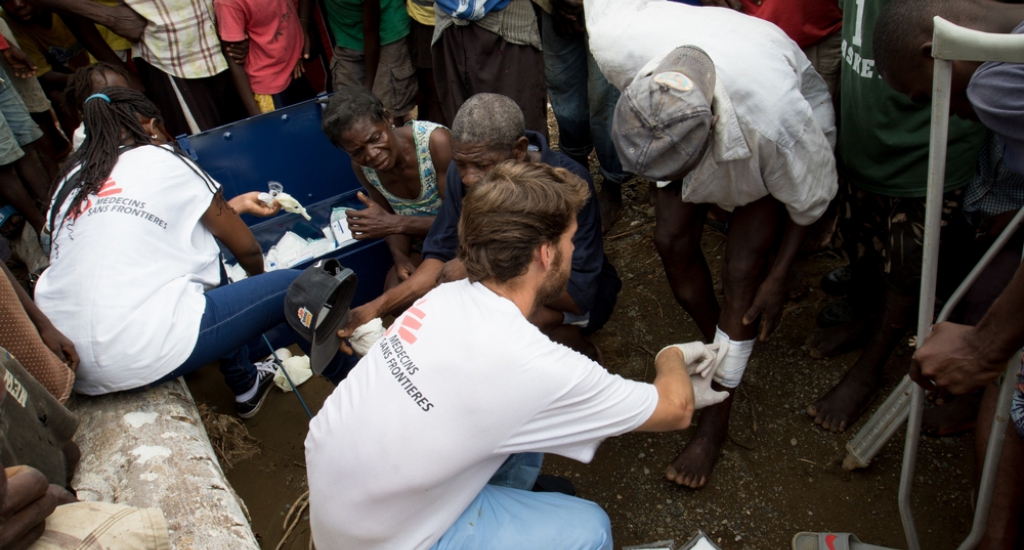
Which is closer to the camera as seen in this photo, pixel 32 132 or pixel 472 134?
pixel 472 134

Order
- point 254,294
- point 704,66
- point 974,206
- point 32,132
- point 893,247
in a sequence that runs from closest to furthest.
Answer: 1. point 704,66
2. point 974,206
3. point 893,247
4. point 254,294
5. point 32,132

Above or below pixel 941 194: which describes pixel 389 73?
below

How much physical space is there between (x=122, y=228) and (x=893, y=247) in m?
2.57

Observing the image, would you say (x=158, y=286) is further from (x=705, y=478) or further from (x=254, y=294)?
(x=705, y=478)

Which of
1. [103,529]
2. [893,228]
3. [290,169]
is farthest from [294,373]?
[893,228]

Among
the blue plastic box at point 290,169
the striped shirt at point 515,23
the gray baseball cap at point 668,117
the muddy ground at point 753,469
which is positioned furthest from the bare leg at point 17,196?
the gray baseball cap at point 668,117

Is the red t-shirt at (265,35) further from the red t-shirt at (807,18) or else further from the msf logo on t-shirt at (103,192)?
the red t-shirt at (807,18)

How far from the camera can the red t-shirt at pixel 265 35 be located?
3.68 m

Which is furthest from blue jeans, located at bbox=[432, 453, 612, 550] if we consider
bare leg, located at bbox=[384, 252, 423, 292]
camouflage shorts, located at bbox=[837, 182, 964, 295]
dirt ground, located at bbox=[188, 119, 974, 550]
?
bare leg, located at bbox=[384, 252, 423, 292]

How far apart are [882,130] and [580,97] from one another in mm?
1747

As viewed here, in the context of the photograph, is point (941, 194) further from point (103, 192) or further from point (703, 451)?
point (103, 192)

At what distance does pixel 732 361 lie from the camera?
2.21 metres

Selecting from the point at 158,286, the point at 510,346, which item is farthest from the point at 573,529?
the point at 158,286

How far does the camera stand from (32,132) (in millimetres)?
3803
